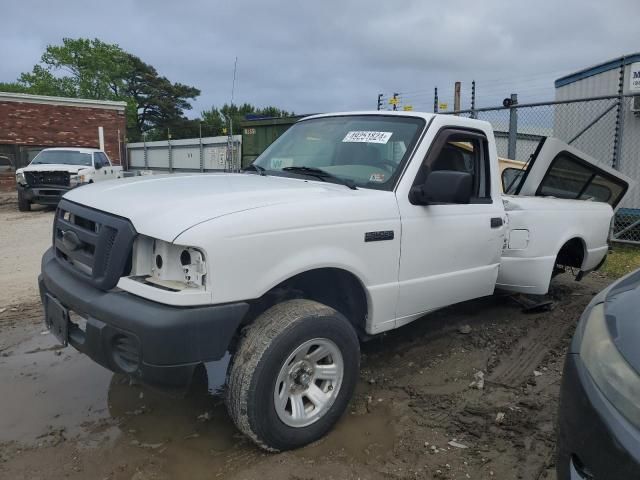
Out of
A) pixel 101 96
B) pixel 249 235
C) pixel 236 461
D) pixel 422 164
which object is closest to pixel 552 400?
pixel 422 164

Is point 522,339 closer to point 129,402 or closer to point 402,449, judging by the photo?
point 402,449

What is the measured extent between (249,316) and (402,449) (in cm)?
115

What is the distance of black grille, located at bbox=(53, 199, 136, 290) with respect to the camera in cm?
256

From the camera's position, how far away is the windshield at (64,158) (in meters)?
14.6

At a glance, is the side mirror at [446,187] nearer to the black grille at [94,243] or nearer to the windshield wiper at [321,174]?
the windshield wiper at [321,174]

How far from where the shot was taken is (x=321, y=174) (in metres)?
3.56

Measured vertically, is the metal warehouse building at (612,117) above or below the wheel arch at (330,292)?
above

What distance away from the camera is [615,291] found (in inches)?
91.1

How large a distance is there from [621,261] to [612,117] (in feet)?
9.81

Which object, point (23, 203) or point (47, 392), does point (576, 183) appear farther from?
point (23, 203)

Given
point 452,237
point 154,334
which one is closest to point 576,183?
point 452,237

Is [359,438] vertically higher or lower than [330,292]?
lower

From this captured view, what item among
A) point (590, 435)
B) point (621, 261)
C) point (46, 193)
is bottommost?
point (621, 261)

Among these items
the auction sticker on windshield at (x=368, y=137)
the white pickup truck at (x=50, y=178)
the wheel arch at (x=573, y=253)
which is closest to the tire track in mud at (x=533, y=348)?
the wheel arch at (x=573, y=253)
